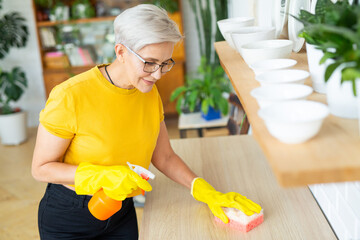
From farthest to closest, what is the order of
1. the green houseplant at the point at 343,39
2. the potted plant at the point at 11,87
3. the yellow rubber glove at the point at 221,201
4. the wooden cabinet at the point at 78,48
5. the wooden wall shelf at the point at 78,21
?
the wooden cabinet at the point at 78,48
the wooden wall shelf at the point at 78,21
the potted plant at the point at 11,87
the yellow rubber glove at the point at 221,201
the green houseplant at the point at 343,39

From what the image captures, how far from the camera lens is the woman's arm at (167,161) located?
1.65 meters

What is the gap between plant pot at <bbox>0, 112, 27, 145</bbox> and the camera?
14.7 feet

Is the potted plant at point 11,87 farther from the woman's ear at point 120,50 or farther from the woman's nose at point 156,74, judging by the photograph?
the woman's nose at point 156,74

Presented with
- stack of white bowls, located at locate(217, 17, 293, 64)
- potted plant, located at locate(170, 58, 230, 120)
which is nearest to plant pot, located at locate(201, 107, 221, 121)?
potted plant, located at locate(170, 58, 230, 120)

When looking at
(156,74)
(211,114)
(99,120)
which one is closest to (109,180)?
(99,120)

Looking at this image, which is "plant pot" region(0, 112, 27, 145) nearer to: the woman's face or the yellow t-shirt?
the yellow t-shirt

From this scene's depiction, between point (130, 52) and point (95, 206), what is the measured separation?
55cm

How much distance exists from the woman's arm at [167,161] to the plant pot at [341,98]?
3.00ft

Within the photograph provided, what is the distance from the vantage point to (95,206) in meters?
1.39

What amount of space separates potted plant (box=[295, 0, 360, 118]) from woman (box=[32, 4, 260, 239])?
56cm

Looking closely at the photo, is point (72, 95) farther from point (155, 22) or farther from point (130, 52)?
point (155, 22)

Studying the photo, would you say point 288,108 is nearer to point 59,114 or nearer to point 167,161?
point 59,114

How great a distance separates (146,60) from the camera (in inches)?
50.2

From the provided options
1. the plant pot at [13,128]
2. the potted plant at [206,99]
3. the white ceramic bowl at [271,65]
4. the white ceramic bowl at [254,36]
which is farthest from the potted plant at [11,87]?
the white ceramic bowl at [271,65]
